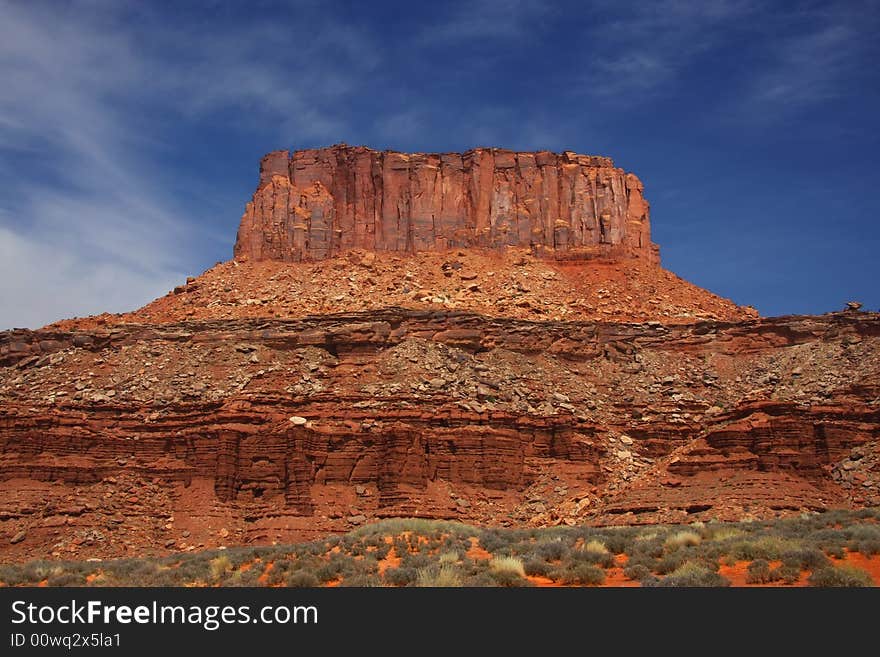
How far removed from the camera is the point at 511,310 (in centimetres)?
5900

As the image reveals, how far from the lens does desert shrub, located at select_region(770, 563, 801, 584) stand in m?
17.8

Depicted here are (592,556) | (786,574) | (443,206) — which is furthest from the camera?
(443,206)

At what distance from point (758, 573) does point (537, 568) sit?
4.33m

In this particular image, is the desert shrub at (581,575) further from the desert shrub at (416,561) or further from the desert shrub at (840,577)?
the desert shrub at (840,577)

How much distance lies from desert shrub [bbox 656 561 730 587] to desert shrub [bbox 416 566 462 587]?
12.7 feet

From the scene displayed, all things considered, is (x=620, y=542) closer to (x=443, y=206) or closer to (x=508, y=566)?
(x=508, y=566)

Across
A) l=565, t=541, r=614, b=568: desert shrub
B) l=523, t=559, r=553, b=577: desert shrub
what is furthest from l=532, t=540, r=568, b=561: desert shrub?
l=523, t=559, r=553, b=577: desert shrub

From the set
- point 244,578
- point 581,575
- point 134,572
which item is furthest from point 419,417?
point 581,575

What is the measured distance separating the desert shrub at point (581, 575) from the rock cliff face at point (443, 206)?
161ft

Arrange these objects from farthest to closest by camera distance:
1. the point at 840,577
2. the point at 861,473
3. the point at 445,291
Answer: the point at 445,291, the point at 861,473, the point at 840,577

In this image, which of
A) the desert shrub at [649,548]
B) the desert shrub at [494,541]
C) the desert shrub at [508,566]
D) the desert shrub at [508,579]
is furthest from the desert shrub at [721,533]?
the desert shrub at [508,579]

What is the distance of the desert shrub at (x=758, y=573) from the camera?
18.0 meters

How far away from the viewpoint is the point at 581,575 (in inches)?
762
